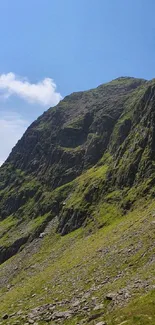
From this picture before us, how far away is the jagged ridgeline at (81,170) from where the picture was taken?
94625mm

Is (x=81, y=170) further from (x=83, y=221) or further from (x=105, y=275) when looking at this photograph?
(x=105, y=275)

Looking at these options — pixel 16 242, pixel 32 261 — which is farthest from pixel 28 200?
pixel 32 261

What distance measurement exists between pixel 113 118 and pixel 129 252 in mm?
121113

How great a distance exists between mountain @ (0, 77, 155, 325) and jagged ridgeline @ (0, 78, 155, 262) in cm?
46

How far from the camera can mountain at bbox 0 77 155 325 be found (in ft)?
116

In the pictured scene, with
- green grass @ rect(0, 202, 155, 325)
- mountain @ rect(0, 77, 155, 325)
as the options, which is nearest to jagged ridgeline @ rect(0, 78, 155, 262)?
mountain @ rect(0, 77, 155, 325)

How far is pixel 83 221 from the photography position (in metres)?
93.5

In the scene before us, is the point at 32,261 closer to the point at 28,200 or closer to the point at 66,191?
the point at 66,191

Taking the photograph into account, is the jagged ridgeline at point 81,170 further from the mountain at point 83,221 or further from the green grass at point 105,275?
the green grass at point 105,275

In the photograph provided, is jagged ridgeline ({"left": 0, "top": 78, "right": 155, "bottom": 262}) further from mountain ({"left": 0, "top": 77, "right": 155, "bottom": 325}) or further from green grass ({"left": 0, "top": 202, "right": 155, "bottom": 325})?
green grass ({"left": 0, "top": 202, "right": 155, "bottom": 325})

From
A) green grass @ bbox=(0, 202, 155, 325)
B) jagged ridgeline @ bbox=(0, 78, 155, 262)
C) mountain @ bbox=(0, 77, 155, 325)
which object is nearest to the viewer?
green grass @ bbox=(0, 202, 155, 325)

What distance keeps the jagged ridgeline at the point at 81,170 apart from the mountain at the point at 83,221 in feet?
1.52

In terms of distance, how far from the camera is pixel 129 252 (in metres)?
47.2

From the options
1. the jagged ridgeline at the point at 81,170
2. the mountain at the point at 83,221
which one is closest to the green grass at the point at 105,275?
the mountain at the point at 83,221
